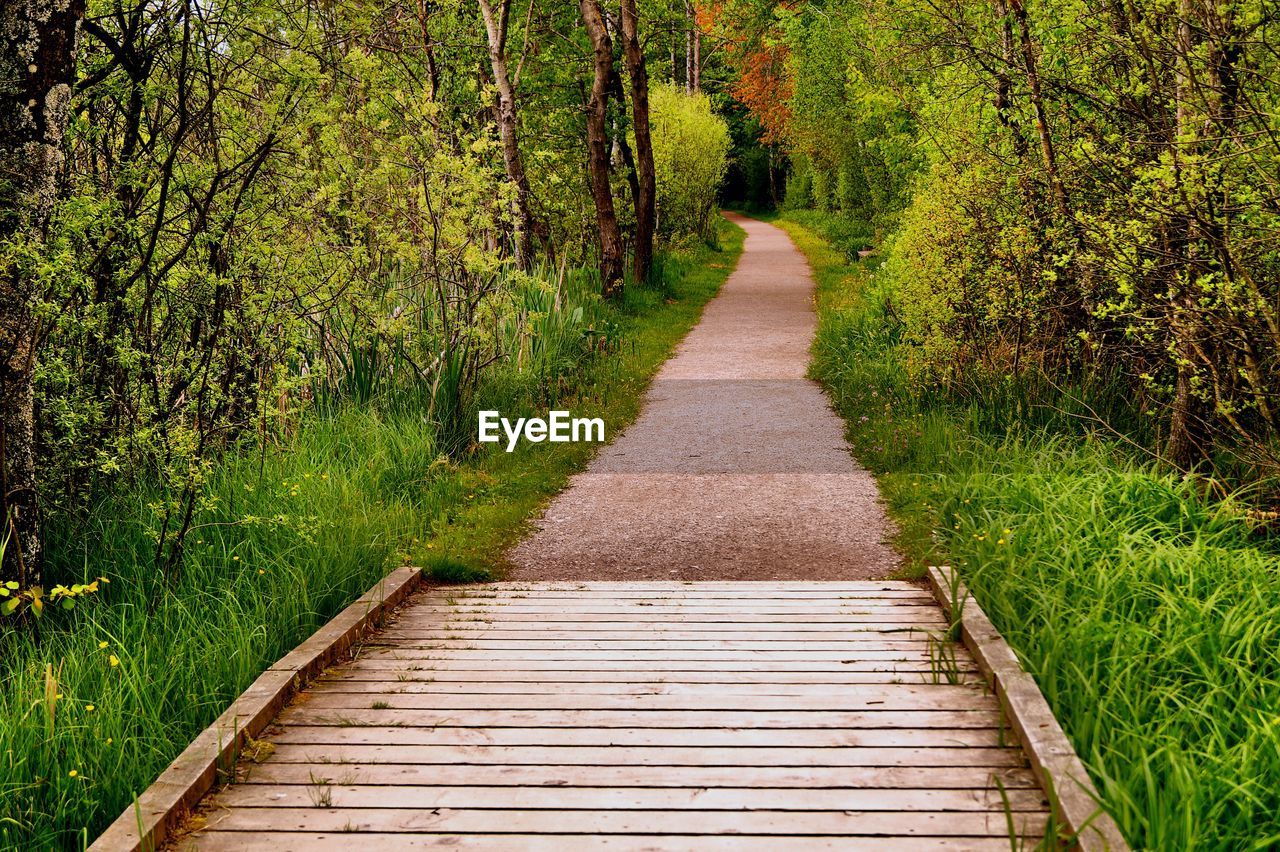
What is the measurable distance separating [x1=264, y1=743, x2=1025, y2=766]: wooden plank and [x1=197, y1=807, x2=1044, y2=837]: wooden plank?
0.35 metres

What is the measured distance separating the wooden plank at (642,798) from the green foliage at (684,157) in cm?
2314

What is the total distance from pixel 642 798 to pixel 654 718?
0.66 m

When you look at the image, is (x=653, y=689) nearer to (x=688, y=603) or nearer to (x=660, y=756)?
(x=660, y=756)

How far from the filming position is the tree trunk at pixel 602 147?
16922mm

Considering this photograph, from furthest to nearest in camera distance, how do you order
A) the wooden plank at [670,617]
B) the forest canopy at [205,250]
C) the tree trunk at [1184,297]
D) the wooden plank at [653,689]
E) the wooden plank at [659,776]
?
1. the tree trunk at [1184,297]
2. the wooden plank at [670,617]
3. the forest canopy at [205,250]
4. the wooden plank at [653,689]
5. the wooden plank at [659,776]

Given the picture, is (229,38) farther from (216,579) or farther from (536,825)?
(536,825)

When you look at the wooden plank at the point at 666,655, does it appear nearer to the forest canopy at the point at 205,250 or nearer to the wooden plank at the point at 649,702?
the wooden plank at the point at 649,702

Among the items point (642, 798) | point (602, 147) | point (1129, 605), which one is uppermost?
point (602, 147)

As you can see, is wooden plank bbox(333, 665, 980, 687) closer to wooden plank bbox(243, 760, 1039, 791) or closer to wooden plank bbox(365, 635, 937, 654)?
wooden plank bbox(365, 635, 937, 654)

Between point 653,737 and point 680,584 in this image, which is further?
point 680,584

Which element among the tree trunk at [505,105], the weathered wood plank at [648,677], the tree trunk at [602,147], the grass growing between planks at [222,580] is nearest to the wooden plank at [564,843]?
the grass growing between planks at [222,580]

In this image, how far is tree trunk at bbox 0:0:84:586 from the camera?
168 inches

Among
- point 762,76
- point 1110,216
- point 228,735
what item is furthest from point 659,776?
point 762,76

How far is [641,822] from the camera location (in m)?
3.31
